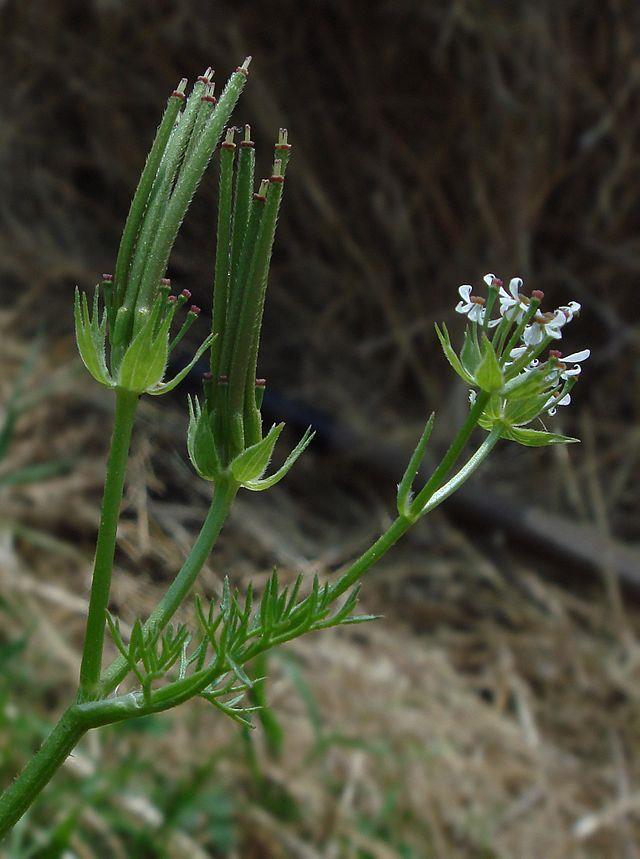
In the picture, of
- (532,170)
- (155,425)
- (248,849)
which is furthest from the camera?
(532,170)

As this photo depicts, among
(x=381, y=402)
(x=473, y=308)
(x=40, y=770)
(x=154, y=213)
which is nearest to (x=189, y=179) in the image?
(x=154, y=213)

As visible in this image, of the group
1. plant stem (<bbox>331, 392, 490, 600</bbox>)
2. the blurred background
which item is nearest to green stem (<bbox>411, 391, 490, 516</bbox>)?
plant stem (<bbox>331, 392, 490, 600</bbox>)

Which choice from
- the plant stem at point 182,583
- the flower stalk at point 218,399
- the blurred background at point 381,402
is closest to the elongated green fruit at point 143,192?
the flower stalk at point 218,399

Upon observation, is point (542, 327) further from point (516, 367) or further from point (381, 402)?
point (381, 402)

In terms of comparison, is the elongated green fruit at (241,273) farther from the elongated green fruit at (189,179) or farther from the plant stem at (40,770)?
the plant stem at (40,770)

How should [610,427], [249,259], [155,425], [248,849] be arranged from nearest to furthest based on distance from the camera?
[249,259] < [248,849] < [155,425] < [610,427]

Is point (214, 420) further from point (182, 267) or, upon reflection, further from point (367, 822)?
point (182, 267)

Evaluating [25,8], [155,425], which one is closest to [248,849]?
[155,425]
